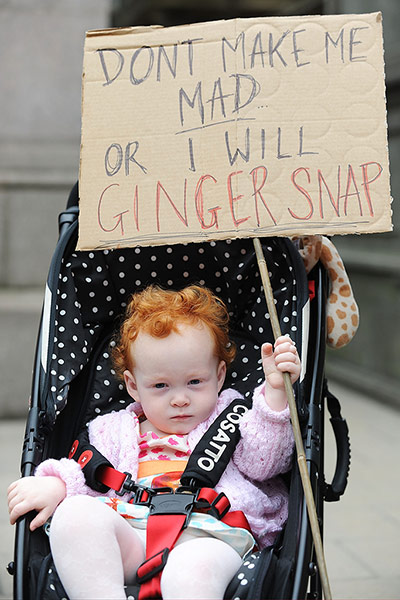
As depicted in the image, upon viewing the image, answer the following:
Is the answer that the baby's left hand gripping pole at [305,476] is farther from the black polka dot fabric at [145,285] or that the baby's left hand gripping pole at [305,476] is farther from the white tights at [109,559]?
the black polka dot fabric at [145,285]

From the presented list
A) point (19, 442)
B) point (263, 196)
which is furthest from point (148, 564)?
point (19, 442)

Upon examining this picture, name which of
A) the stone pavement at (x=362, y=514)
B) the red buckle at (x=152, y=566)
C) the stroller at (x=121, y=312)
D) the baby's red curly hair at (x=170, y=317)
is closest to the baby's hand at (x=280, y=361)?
the stroller at (x=121, y=312)

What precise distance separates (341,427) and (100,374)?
73 centimetres

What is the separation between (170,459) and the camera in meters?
2.61

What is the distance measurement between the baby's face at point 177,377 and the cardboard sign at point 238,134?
0.29 meters

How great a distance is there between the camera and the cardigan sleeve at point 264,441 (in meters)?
2.47

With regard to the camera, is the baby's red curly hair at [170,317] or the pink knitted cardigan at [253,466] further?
the baby's red curly hair at [170,317]

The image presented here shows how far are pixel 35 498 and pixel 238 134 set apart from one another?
1052 millimetres

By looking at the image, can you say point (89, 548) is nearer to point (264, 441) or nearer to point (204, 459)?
point (204, 459)

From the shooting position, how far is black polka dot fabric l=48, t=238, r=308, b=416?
9.19 feet

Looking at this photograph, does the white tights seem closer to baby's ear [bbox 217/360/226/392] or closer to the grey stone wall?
baby's ear [bbox 217/360/226/392]

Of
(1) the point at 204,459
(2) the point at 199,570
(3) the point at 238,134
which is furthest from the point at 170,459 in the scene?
(3) the point at 238,134

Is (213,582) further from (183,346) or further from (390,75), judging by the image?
(390,75)

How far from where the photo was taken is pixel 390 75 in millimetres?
6449
